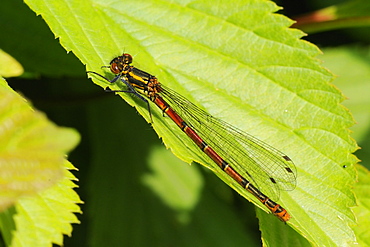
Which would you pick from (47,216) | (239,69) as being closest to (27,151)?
(47,216)

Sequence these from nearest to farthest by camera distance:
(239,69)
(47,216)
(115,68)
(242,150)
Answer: (47,216) < (115,68) < (239,69) < (242,150)

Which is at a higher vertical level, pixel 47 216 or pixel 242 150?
pixel 242 150

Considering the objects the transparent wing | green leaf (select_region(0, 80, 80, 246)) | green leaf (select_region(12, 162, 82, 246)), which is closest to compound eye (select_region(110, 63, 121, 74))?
the transparent wing

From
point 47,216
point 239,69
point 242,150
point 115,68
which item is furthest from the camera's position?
point 242,150

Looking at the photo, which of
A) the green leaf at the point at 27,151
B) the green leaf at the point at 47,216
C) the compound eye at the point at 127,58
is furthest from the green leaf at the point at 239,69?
the green leaf at the point at 27,151

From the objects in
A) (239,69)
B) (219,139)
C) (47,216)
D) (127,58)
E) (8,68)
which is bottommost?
(47,216)

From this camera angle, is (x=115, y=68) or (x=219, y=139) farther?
(x=219, y=139)

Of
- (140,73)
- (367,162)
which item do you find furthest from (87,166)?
(367,162)

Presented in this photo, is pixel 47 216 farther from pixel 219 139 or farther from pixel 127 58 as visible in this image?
pixel 219 139
